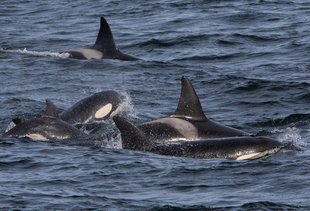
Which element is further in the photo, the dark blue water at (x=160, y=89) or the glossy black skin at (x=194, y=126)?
the glossy black skin at (x=194, y=126)

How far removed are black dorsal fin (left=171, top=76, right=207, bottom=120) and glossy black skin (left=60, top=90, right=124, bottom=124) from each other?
198 cm

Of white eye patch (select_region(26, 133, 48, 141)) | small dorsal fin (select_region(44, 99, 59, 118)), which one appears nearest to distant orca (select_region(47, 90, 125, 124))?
small dorsal fin (select_region(44, 99, 59, 118))

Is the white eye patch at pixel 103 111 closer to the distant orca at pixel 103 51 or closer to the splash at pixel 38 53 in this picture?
the distant orca at pixel 103 51

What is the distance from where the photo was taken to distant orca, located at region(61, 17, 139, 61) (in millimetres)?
23625

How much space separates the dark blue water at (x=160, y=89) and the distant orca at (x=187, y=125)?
650mm

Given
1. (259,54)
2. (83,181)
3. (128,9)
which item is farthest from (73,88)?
(128,9)

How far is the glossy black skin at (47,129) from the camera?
1548 cm

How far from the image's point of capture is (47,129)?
51.0 ft

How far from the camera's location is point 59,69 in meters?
22.8

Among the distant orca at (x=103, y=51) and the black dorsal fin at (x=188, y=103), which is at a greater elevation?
the black dorsal fin at (x=188, y=103)

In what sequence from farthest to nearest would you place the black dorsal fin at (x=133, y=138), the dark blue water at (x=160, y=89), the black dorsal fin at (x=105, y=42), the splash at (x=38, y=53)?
the splash at (x=38, y=53), the black dorsal fin at (x=105, y=42), the black dorsal fin at (x=133, y=138), the dark blue water at (x=160, y=89)

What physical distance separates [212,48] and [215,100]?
6.01 meters

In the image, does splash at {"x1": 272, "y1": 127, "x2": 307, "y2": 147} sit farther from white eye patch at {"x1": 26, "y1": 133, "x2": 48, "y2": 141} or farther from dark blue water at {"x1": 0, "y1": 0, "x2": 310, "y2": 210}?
white eye patch at {"x1": 26, "y1": 133, "x2": 48, "y2": 141}

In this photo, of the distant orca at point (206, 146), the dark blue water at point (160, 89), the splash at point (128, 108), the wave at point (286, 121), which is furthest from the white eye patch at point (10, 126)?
the wave at point (286, 121)
